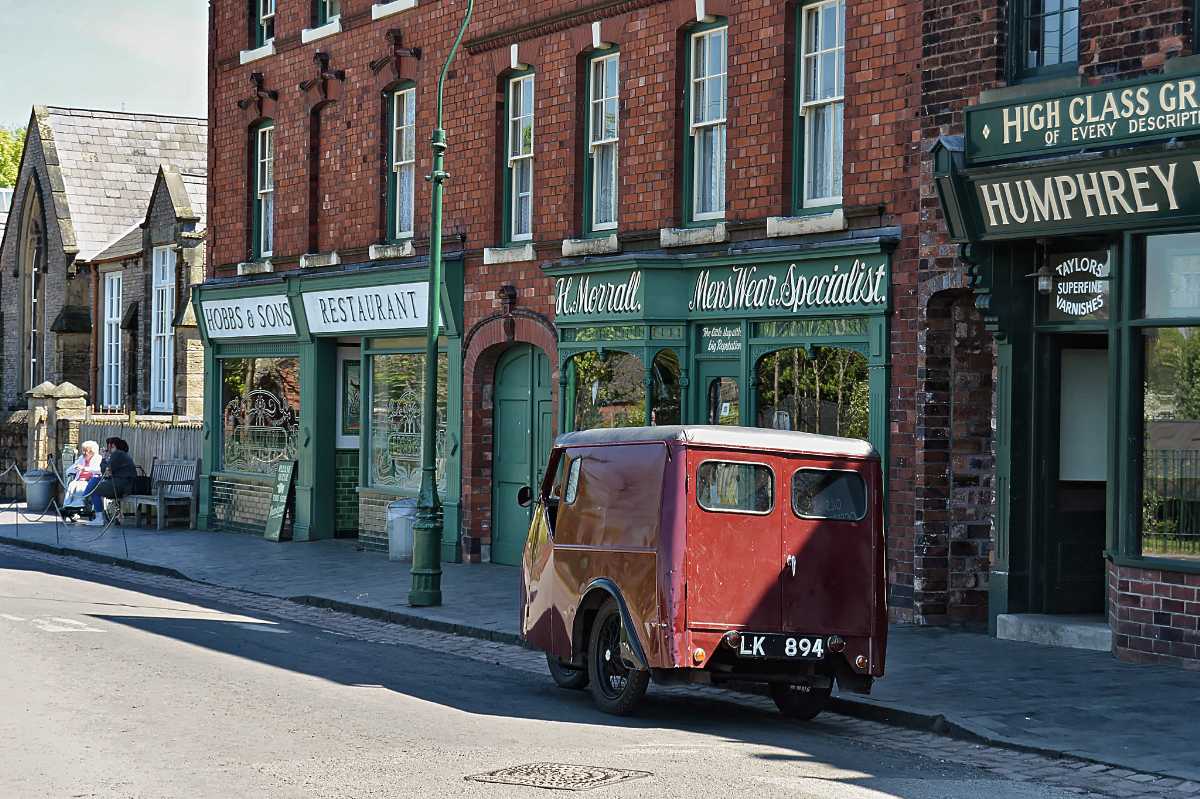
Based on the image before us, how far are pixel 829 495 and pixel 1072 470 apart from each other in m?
4.76

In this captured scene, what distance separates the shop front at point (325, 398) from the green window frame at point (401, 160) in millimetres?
861

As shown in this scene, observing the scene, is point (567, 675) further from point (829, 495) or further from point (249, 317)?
point (249, 317)

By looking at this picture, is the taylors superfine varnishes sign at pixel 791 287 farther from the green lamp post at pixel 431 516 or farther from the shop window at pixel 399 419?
the shop window at pixel 399 419

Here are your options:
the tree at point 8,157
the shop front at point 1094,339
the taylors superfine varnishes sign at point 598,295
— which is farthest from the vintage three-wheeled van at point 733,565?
the tree at point 8,157

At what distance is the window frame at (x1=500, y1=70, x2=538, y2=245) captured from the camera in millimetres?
22094

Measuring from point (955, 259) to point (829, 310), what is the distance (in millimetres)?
1697

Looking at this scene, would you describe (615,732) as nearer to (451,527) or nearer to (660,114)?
(660,114)

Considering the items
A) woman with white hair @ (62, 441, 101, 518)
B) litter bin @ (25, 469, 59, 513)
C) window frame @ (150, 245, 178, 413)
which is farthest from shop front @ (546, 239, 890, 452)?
window frame @ (150, 245, 178, 413)

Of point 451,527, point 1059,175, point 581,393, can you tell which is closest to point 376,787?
point 1059,175

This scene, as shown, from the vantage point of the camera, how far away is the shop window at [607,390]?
1997 centimetres

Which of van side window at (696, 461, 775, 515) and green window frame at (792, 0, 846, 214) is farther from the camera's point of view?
green window frame at (792, 0, 846, 214)

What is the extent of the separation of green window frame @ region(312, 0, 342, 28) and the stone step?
1642cm

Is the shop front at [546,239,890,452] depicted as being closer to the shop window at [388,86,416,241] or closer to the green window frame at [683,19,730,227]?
the green window frame at [683,19,730,227]

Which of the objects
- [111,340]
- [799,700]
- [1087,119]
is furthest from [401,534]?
[111,340]
